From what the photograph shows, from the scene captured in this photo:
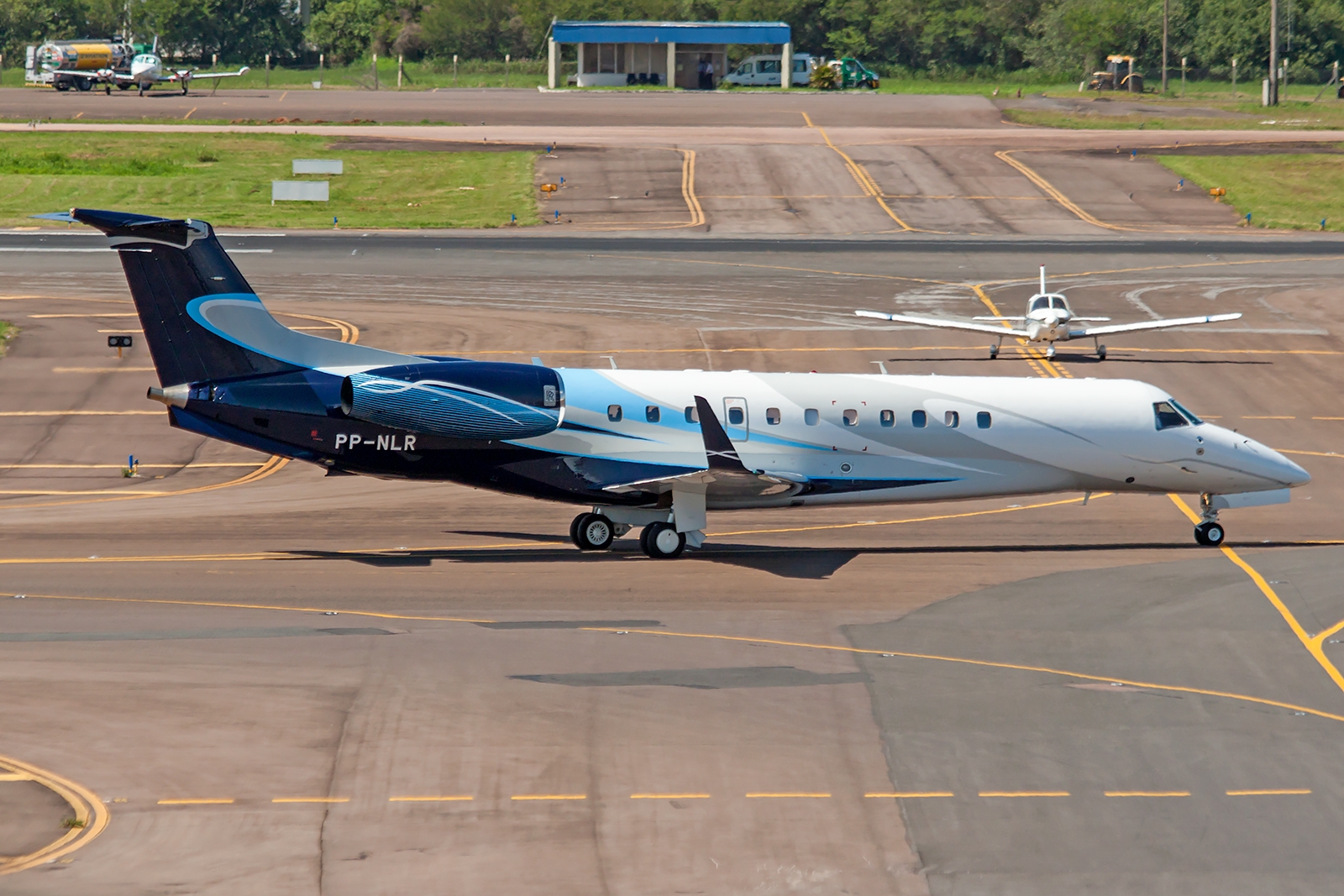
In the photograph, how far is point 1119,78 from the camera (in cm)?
12812

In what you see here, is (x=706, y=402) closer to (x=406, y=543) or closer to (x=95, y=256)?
(x=406, y=543)

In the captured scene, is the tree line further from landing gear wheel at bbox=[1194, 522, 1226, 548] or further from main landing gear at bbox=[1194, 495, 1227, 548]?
landing gear wheel at bbox=[1194, 522, 1226, 548]

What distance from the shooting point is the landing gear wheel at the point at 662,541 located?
28938mm

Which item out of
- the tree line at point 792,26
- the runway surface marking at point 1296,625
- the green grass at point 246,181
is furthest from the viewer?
the tree line at point 792,26

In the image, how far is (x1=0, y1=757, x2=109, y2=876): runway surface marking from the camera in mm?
15516

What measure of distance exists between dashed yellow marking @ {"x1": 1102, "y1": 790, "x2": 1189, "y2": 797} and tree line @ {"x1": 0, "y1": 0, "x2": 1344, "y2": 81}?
13048cm

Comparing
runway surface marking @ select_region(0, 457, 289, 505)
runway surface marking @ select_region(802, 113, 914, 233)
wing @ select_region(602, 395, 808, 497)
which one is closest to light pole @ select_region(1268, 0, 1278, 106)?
runway surface marking @ select_region(802, 113, 914, 233)

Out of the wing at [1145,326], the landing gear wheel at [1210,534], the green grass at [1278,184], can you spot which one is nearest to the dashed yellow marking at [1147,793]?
the landing gear wheel at [1210,534]

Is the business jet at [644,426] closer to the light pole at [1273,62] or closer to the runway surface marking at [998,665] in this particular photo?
the runway surface marking at [998,665]

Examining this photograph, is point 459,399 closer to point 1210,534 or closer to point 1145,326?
point 1210,534

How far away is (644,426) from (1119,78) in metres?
111

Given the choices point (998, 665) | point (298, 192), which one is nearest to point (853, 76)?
point (298, 192)

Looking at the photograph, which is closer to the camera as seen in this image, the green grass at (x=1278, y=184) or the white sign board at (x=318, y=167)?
the green grass at (x=1278, y=184)

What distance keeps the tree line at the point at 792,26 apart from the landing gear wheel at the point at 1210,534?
384ft
